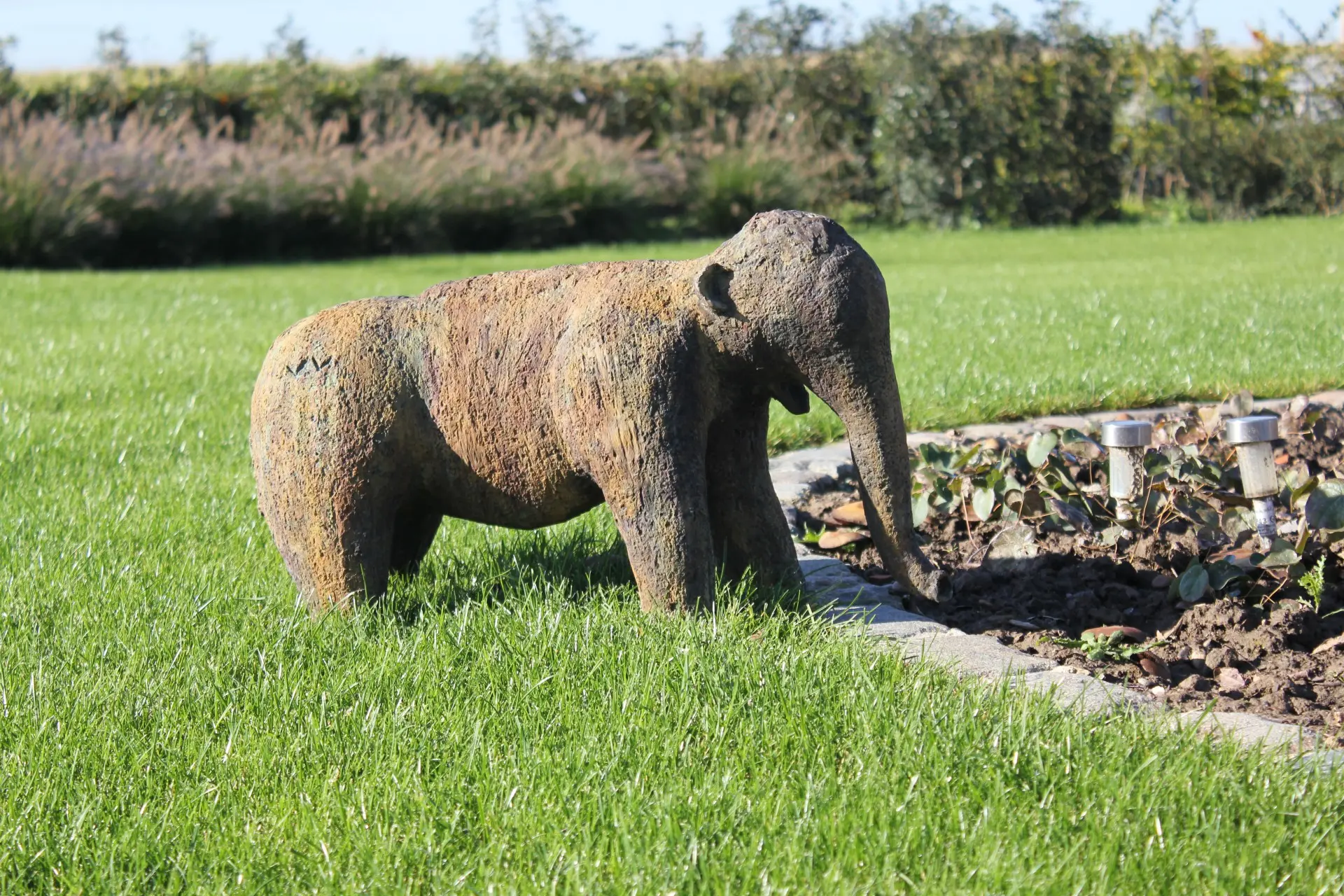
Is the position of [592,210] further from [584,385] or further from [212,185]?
[584,385]

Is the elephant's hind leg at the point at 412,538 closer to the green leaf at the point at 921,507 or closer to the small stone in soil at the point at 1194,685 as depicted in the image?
the green leaf at the point at 921,507

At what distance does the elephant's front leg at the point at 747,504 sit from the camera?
11.3 ft

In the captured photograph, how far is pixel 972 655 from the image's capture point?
3.11 meters

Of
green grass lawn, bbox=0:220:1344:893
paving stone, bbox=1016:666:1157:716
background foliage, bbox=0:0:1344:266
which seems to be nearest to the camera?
green grass lawn, bbox=0:220:1344:893

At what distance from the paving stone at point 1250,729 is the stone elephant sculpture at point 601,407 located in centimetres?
74

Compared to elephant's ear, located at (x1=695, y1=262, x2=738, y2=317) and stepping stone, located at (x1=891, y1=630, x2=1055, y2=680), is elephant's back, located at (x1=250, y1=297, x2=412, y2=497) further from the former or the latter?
stepping stone, located at (x1=891, y1=630, x2=1055, y2=680)

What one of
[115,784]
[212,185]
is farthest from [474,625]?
[212,185]

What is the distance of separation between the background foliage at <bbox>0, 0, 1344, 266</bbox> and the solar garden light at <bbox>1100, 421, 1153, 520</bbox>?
1409 centimetres

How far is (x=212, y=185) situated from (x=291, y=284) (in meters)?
4.22

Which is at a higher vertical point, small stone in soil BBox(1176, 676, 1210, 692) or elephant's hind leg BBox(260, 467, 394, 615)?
elephant's hind leg BBox(260, 467, 394, 615)

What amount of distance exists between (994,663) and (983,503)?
1.16m

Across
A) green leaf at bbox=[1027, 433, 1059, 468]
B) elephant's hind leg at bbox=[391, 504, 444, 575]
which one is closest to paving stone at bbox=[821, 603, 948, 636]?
green leaf at bbox=[1027, 433, 1059, 468]

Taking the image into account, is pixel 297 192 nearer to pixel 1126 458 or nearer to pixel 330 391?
pixel 330 391

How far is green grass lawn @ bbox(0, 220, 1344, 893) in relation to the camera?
7.34ft
